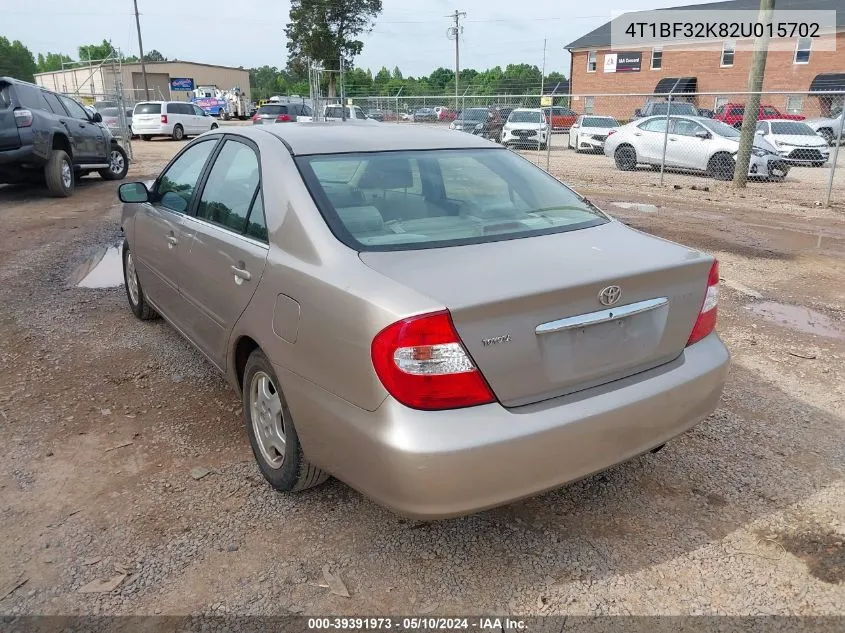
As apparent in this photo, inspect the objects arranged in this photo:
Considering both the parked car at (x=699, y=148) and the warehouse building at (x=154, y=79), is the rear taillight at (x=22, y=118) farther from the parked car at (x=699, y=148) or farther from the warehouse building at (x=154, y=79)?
the warehouse building at (x=154, y=79)

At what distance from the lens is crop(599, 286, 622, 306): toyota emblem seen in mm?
2299

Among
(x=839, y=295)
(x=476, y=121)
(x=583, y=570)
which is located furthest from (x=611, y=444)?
(x=476, y=121)

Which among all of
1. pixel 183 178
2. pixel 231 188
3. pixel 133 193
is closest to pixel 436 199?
pixel 231 188

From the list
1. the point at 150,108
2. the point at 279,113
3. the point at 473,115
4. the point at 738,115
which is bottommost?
the point at 738,115

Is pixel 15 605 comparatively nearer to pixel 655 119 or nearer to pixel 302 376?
pixel 302 376

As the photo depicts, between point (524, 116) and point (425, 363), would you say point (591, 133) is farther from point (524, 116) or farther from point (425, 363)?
point (425, 363)

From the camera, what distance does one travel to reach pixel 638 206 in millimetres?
11289

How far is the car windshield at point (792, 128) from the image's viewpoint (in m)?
17.1

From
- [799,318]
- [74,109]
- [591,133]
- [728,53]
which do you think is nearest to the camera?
[799,318]

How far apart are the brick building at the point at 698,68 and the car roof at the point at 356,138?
3410cm

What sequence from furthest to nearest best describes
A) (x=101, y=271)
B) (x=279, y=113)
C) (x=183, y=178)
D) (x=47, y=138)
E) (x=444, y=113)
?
(x=279, y=113) → (x=444, y=113) → (x=47, y=138) → (x=101, y=271) → (x=183, y=178)

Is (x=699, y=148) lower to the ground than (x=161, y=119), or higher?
lower

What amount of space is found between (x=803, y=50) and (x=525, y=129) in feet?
92.9

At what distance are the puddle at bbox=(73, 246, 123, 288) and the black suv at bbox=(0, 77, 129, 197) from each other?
365 centimetres
